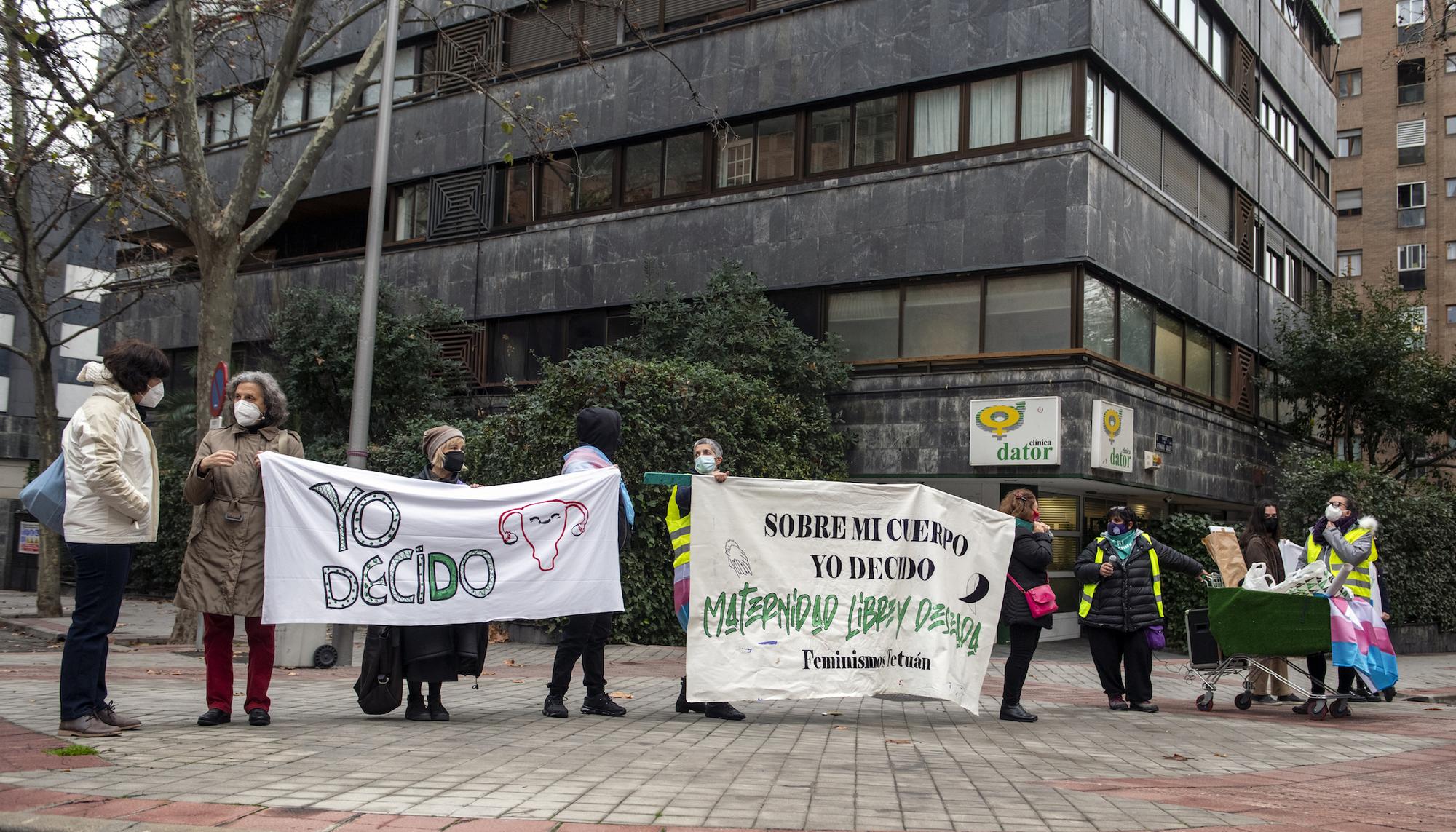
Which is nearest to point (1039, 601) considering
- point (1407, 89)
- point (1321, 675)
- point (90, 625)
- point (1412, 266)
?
point (1321, 675)

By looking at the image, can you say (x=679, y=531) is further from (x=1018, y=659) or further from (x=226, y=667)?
(x=226, y=667)

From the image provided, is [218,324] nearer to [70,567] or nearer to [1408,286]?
[70,567]

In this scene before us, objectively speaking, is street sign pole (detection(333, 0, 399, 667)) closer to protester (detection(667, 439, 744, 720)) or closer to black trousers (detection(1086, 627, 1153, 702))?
protester (detection(667, 439, 744, 720))

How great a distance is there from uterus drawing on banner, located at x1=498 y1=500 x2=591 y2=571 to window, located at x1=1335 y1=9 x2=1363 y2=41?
5550 centimetres

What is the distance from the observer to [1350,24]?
2130 inches

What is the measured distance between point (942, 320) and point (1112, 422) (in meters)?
2.96

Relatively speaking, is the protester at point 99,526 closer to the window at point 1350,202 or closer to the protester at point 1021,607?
A: the protester at point 1021,607

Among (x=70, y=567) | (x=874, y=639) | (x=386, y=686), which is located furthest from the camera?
(x=70, y=567)

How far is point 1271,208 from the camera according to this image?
26.5m

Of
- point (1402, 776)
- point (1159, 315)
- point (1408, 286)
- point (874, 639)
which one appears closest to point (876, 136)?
point (1159, 315)

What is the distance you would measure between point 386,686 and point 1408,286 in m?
55.6

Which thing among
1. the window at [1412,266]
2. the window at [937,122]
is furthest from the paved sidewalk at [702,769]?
the window at [1412,266]

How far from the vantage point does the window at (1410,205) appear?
5302cm

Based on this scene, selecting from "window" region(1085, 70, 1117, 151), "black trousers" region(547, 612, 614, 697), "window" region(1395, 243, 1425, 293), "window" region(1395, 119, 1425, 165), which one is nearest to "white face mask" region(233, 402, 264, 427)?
"black trousers" region(547, 612, 614, 697)
